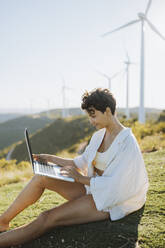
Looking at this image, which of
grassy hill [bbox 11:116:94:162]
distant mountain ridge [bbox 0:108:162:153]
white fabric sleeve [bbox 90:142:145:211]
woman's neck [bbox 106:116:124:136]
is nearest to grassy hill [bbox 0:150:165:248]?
white fabric sleeve [bbox 90:142:145:211]

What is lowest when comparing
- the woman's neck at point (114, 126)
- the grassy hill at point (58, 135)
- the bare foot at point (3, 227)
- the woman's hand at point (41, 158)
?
the grassy hill at point (58, 135)

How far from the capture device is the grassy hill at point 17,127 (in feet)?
Answer: 240

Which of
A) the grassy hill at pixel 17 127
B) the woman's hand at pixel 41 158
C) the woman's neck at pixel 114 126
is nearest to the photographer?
the woman's neck at pixel 114 126

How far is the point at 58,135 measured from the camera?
4066 cm

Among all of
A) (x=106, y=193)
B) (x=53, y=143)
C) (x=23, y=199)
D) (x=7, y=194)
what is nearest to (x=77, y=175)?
(x=106, y=193)

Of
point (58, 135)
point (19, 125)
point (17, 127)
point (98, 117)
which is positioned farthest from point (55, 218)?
point (19, 125)

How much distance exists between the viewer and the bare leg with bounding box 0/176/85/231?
2.91 m

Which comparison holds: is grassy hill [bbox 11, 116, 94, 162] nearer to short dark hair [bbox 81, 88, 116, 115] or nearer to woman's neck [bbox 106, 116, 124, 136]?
woman's neck [bbox 106, 116, 124, 136]

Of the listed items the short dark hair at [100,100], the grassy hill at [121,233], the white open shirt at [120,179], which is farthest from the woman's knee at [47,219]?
the short dark hair at [100,100]

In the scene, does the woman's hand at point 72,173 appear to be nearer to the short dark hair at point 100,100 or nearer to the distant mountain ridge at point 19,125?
the short dark hair at point 100,100

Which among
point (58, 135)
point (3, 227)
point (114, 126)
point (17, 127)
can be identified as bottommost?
point (17, 127)

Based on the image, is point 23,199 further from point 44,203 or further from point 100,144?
point 44,203

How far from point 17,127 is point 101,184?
95.7m

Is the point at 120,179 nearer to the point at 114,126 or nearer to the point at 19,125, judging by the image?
the point at 114,126
